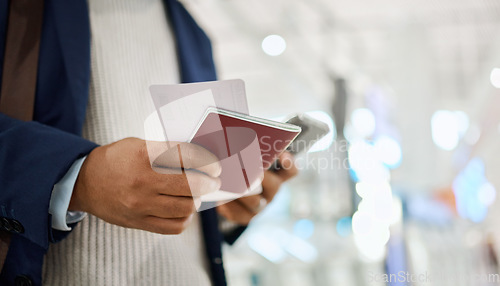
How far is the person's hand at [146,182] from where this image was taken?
551mm

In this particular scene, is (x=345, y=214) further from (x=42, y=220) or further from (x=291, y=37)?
(x=42, y=220)

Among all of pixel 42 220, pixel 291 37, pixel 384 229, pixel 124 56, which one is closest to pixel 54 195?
pixel 42 220

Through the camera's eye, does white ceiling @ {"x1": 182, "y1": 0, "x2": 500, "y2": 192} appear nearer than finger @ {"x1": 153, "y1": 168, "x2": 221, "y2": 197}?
No

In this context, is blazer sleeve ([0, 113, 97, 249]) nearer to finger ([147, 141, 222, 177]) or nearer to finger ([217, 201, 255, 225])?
finger ([147, 141, 222, 177])

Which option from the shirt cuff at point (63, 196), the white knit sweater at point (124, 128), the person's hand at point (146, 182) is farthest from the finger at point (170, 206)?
the white knit sweater at point (124, 128)

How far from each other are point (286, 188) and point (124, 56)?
7.52ft

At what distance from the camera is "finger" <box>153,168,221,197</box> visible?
558 mm

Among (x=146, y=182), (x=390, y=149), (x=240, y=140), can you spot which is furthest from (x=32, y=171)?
(x=390, y=149)

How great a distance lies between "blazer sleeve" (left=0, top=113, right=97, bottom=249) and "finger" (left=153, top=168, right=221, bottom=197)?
0.15 meters

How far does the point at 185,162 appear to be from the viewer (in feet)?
1.78

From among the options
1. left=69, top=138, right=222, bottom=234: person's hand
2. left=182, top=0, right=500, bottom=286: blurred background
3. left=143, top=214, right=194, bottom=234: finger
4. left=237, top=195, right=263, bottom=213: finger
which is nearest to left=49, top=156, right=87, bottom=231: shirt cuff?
left=69, top=138, right=222, bottom=234: person's hand

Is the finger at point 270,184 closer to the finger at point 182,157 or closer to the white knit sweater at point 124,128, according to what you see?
the white knit sweater at point 124,128

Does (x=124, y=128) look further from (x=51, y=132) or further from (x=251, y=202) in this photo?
(x=251, y=202)

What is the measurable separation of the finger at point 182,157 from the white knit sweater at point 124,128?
297mm
